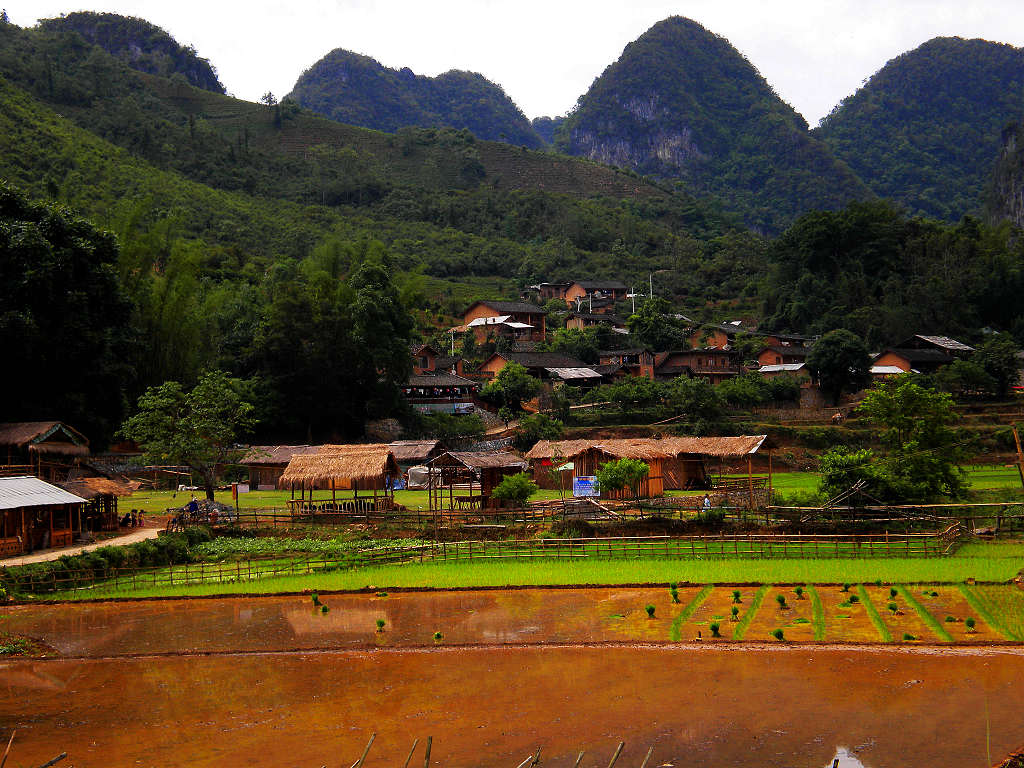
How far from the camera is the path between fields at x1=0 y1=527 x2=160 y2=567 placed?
2402 cm

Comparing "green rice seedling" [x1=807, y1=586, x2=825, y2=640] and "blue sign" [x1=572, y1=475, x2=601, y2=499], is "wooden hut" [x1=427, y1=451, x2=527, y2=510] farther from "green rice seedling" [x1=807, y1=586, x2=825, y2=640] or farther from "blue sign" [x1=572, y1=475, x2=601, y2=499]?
"green rice seedling" [x1=807, y1=586, x2=825, y2=640]

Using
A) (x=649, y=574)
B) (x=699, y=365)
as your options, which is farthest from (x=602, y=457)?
(x=699, y=365)

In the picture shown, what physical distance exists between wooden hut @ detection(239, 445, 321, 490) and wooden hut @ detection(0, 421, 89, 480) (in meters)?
8.67

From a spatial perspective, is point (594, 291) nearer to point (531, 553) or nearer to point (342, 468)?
point (342, 468)

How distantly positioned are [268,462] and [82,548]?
48.3 feet

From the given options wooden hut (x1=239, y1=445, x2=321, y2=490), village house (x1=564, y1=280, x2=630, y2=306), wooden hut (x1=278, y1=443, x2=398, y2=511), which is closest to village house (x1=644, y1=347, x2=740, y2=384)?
village house (x1=564, y1=280, x2=630, y2=306)

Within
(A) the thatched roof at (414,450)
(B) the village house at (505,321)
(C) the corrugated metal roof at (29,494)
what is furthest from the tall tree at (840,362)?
(C) the corrugated metal roof at (29,494)

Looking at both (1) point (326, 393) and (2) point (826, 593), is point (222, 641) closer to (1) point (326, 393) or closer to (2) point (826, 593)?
(2) point (826, 593)

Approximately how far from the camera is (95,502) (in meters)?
30.0

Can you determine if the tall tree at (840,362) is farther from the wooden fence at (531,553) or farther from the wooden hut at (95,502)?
the wooden hut at (95,502)

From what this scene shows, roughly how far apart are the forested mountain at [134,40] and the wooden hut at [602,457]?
143 m

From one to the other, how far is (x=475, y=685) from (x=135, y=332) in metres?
31.8

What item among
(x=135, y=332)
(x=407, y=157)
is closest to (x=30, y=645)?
(x=135, y=332)

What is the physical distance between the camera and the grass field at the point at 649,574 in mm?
20797
